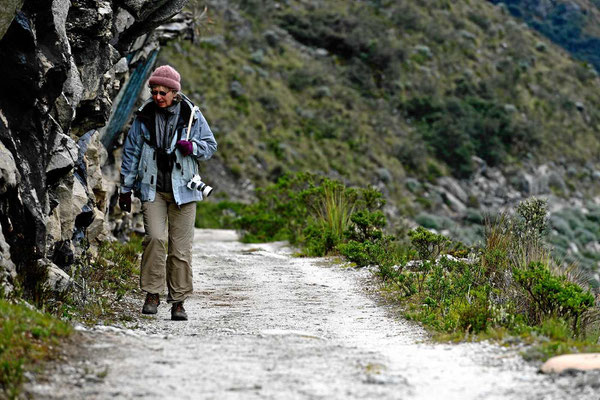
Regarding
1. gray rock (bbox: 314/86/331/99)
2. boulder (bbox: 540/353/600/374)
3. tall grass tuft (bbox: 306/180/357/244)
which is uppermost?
gray rock (bbox: 314/86/331/99)

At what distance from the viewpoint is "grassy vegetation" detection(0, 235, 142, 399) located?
382 cm

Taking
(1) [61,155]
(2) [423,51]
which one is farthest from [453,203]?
(1) [61,155]

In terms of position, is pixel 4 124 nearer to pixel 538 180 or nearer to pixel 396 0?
pixel 538 180

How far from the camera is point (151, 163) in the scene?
6.24m

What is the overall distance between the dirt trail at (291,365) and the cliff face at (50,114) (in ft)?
3.55

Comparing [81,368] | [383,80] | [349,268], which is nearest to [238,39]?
[383,80]

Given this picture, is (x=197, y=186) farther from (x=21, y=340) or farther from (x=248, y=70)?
(x=248, y=70)

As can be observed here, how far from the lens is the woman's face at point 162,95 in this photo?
20.4 ft

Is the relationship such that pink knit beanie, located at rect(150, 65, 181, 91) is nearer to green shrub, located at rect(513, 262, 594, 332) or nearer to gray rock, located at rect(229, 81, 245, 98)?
green shrub, located at rect(513, 262, 594, 332)

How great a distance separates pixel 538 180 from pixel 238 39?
17.4 meters

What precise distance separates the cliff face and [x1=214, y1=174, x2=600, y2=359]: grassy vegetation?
3189mm

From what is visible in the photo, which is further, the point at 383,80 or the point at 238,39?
the point at 383,80

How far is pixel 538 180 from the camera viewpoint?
39344mm

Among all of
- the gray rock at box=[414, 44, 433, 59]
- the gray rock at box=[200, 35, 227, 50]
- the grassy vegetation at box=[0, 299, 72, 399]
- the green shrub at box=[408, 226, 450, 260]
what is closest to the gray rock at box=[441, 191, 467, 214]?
the gray rock at box=[200, 35, 227, 50]
